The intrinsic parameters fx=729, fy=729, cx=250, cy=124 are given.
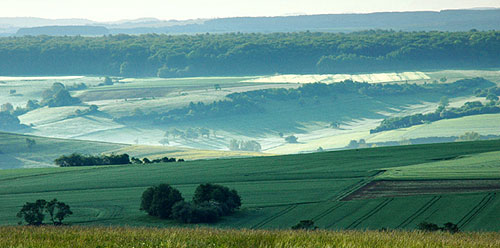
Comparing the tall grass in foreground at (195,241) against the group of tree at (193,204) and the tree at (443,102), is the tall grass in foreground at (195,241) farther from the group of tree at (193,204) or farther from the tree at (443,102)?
the tree at (443,102)

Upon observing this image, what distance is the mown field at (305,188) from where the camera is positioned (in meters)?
40.7

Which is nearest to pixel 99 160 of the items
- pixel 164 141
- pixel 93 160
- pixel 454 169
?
pixel 93 160

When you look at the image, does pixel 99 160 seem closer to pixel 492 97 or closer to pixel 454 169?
pixel 454 169

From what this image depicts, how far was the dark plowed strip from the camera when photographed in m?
47.6

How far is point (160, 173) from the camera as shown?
64.7 metres

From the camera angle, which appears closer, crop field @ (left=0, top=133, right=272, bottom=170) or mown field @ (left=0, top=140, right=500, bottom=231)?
mown field @ (left=0, top=140, right=500, bottom=231)

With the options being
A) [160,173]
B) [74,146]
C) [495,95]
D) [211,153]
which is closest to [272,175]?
[160,173]

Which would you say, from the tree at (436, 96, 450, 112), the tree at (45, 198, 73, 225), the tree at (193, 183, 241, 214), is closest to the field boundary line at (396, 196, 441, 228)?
the tree at (193, 183, 241, 214)

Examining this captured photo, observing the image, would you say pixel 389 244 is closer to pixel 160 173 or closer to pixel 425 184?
pixel 425 184

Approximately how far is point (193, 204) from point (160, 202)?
208 centimetres

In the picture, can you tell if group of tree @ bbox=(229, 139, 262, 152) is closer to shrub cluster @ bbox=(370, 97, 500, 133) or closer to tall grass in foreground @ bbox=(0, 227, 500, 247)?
shrub cluster @ bbox=(370, 97, 500, 133)

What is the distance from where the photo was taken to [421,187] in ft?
164

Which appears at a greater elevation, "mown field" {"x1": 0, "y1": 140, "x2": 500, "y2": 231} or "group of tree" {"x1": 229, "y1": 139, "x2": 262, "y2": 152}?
"mown field" {"x1": 0, "y1": 140, "x2": 500, "y2": 231}

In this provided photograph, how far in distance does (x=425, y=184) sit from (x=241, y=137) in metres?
127
